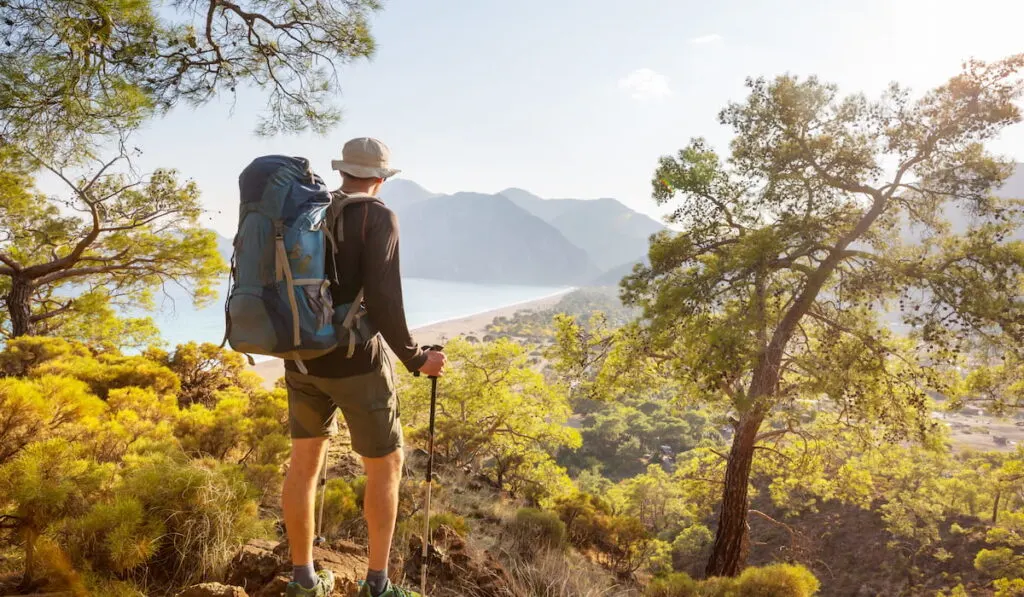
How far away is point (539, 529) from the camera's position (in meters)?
5.27

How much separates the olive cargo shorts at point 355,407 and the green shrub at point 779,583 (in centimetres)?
381

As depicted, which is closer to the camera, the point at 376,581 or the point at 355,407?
the point at 355,407

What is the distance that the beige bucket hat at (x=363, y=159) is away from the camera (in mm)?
1795

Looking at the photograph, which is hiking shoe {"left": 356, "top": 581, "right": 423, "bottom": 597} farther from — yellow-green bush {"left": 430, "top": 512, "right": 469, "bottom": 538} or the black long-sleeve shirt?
yellow-green bush {"left": 430, "top": 512, "right": 469, "bottom": 538}

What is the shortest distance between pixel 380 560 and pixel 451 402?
40.9ft

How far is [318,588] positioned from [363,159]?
163 cm

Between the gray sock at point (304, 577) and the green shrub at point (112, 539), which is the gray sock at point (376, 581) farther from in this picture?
the green shrub at point (112, 539)

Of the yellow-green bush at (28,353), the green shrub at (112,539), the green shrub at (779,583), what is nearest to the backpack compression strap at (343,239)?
the green shrub at (112,539)

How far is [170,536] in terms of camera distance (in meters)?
2.10

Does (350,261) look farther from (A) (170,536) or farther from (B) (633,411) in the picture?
(B) (633,411)

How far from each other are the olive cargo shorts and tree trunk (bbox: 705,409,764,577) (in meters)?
5.85

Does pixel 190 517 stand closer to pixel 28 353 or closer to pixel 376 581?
pixel 376 581

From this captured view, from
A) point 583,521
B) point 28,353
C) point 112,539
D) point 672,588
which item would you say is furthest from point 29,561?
point 583,521

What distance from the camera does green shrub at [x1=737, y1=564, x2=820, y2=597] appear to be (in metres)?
3.96
